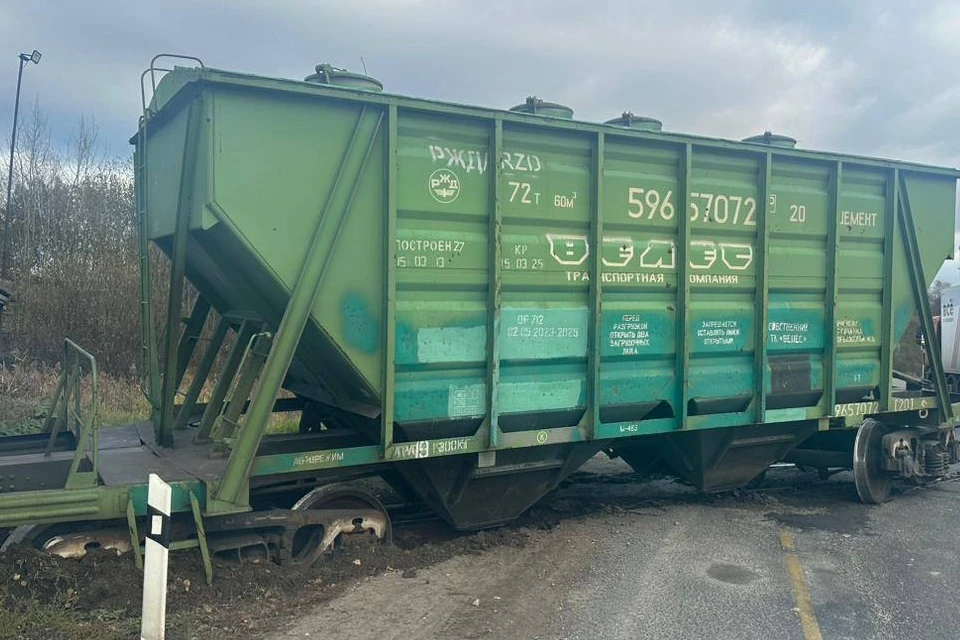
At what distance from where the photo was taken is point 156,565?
394 cm

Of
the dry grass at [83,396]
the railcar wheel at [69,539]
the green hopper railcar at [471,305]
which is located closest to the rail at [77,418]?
the green hopper railcar at [471,305]

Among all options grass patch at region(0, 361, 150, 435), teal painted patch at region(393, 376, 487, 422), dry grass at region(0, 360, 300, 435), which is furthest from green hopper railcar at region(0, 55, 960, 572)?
grass patch at region(0, 361, 150, 435)

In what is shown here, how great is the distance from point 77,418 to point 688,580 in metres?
4.27

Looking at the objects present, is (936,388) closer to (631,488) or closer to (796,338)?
(796,338)

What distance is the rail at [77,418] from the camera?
436cm

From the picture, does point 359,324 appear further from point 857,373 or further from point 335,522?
point 857,373

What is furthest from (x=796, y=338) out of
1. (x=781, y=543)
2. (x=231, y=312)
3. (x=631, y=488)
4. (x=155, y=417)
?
(x=155, y=417)

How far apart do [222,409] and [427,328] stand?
207 centimetres

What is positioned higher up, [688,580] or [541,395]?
[541,395]

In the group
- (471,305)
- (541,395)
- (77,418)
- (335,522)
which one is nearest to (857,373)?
(541,395)

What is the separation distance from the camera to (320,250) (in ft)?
15.9

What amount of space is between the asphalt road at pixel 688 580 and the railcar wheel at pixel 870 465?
8.0 inches

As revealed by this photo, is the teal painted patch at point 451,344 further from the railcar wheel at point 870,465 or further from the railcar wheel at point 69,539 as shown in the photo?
the railcar wheel at point 870,465

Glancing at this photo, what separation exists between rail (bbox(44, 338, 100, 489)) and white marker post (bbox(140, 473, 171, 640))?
61 cm
